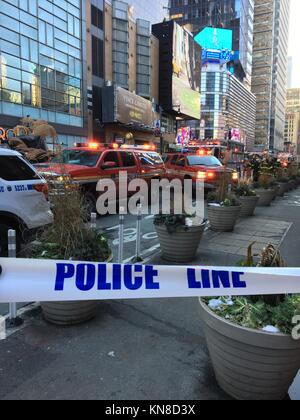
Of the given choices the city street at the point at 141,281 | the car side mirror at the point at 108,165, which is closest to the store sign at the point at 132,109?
the city street at the point at 141,281

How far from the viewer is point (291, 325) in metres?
2.51

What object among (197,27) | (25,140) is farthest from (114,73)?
(197,27)

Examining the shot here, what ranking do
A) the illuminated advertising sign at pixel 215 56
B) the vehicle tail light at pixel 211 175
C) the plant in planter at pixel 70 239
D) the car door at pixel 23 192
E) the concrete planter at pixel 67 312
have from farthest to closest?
the illuminated advertising sign at pixel 215 56, the vehicle tail light at pixel 211 175, the car door at pixel 23 192, the plant in planter at pixel 70 239, the concrete planter at pixel 67 312

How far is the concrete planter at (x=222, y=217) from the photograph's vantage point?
337 inches

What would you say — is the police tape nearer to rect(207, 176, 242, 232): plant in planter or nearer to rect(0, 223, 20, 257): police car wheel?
rect(0, 223, 20, 257): police car wheel

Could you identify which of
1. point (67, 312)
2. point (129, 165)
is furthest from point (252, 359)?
point (129, 165)

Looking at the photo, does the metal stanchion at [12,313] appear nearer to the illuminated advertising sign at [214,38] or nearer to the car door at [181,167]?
the car door at [181,167]

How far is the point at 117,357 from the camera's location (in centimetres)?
335

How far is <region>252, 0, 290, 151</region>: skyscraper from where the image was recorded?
157250 mm

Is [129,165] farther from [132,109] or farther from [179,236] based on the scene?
[132,109]

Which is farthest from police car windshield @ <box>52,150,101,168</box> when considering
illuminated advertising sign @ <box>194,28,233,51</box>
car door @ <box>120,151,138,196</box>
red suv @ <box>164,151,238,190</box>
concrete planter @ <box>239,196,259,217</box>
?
illuminated advertising sign @ <box>194,28,233,51</box>

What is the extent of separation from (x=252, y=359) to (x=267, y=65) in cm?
17734

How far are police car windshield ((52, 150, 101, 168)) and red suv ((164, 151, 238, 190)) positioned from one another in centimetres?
547
